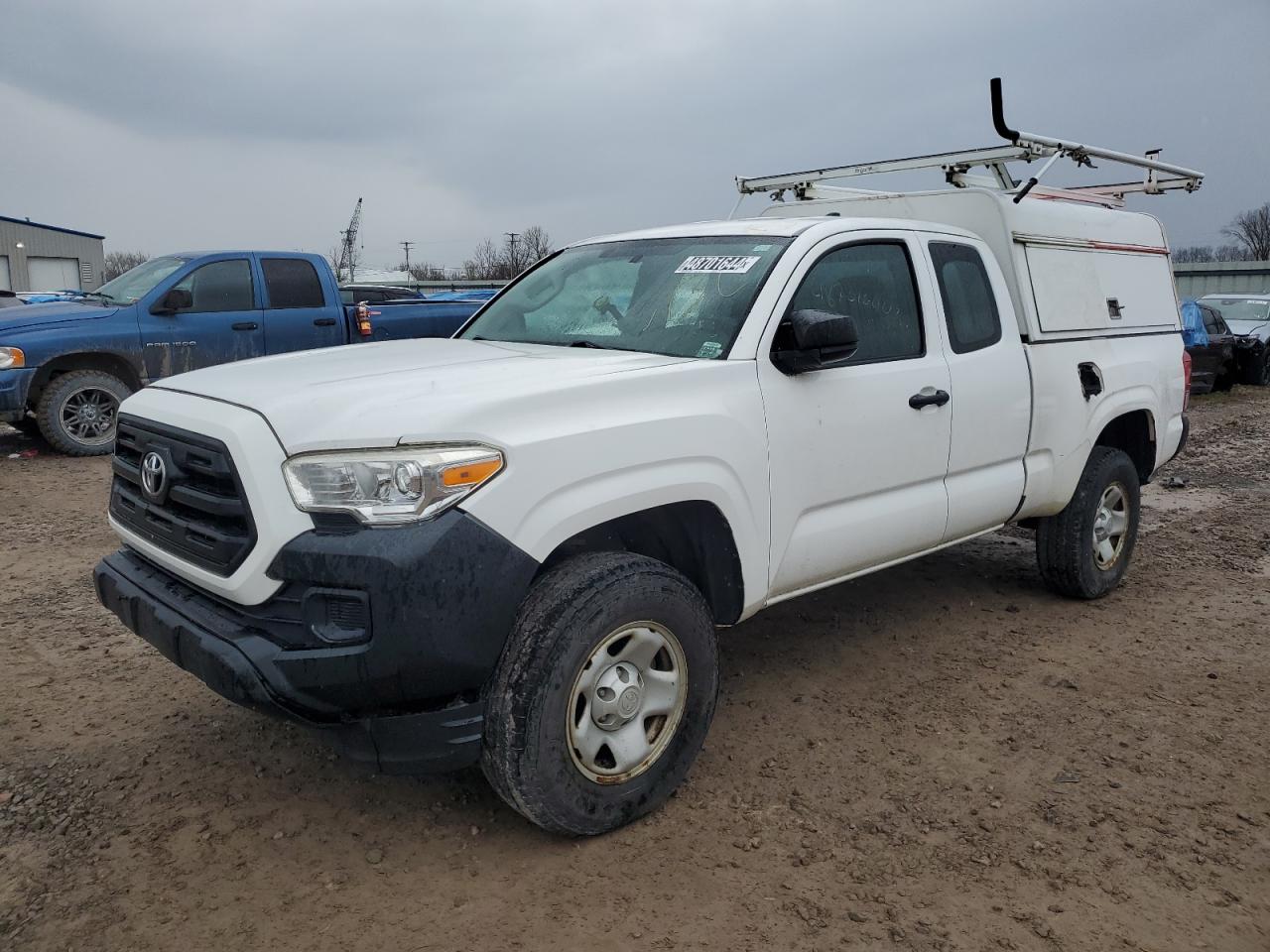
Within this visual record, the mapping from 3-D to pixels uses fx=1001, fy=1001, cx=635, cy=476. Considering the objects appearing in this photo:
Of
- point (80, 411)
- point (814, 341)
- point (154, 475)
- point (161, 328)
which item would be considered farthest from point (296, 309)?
point (814, 341)

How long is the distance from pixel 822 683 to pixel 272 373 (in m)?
2.57

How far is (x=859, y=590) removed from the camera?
5.61m

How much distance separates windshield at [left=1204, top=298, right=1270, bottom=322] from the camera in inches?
701

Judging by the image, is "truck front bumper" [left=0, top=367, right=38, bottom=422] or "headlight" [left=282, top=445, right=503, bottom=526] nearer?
"headlight" [left=282, top=445, right=503, bottom=526]

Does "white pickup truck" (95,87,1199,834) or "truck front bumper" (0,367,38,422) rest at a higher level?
"truck front bumper" (0,367,38,422)

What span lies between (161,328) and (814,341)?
7.97 m

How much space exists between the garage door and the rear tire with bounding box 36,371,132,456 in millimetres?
45503

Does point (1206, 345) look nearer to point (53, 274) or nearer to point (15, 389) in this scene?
point (15, 389)

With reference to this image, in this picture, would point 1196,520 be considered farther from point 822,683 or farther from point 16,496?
point 16,496

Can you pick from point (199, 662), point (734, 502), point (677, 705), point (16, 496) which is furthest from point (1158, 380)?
point (16, 496)

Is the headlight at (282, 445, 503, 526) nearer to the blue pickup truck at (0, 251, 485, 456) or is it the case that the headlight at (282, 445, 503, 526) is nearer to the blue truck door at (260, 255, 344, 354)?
the blue pickup truck at (0, 251, 485, 456)

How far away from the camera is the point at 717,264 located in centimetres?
378

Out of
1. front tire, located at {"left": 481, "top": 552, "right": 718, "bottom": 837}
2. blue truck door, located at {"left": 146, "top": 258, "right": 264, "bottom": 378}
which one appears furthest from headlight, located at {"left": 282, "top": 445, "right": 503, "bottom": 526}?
blue truck door, located at {"left": 146, "top": 258, "right": 264, "bottom": 378}

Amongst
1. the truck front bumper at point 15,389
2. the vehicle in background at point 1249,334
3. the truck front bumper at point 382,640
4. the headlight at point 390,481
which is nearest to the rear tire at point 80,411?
the truck front bumper at point 15,389
